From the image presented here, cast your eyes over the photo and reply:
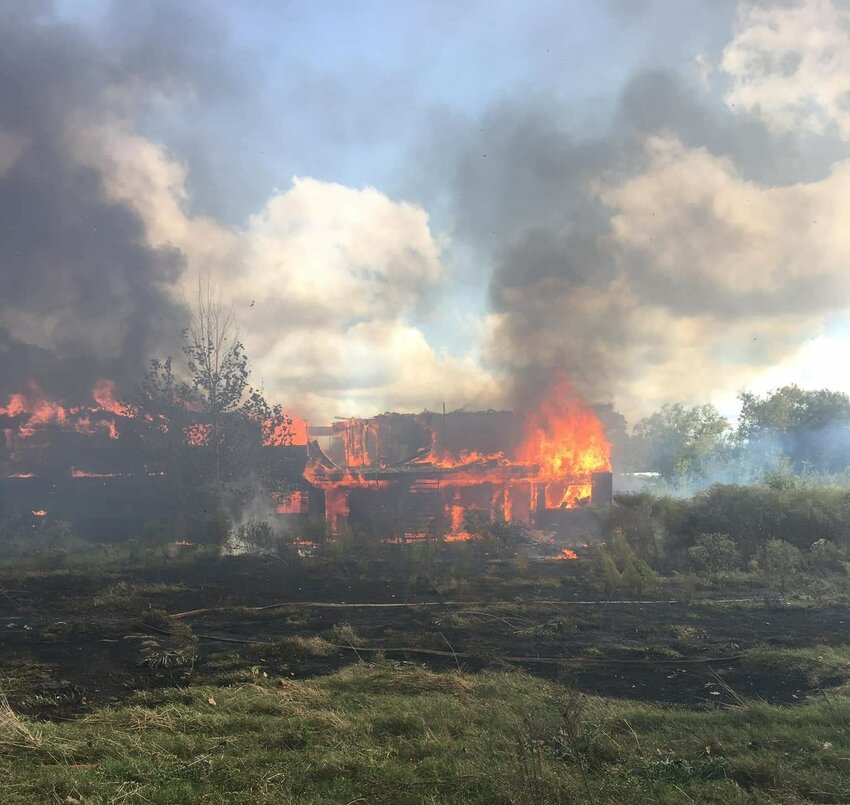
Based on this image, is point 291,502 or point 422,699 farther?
point 291,502

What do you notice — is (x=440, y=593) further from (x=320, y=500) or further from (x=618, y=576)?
(x=320, y=500)

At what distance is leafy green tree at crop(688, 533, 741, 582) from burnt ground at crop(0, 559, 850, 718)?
10.2 feet

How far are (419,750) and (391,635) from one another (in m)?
5.67

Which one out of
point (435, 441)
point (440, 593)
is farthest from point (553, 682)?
point (435, 441)

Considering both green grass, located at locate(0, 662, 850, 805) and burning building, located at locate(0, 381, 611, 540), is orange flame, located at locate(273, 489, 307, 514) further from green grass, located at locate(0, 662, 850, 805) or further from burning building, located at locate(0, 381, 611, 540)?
green grass, located at locate(0, 662, 850, 805)

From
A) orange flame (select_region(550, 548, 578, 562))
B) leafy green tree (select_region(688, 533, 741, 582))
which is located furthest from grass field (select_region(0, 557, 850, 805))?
orange flame (select_region(550, 548, 578, 562))

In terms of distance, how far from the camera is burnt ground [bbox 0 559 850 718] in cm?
908

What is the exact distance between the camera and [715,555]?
19812 mm

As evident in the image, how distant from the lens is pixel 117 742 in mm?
6340

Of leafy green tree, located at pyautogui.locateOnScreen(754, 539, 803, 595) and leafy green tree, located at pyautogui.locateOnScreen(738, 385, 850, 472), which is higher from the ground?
leafy green tree, located at pyautogui.locateOnScreen(738, 385, 850, 472)

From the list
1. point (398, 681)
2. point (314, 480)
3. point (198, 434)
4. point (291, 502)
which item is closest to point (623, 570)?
point (398, 681)

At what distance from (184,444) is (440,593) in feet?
55.0

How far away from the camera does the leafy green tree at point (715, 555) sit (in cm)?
1958

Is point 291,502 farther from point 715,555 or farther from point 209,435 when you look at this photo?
point 715,555
